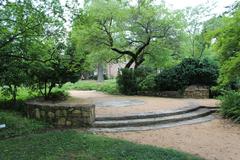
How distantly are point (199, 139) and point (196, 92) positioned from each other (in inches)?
315

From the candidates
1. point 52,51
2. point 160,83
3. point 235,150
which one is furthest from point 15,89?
point 160,83

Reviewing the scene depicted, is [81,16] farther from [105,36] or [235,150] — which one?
[105,36]

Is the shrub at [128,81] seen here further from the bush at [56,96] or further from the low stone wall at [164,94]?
the bush at [56,96]

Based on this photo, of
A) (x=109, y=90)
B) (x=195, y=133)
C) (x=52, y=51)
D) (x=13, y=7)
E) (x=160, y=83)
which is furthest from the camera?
(x=109, y=90)

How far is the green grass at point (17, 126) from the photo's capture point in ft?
20.8

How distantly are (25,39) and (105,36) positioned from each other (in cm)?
900

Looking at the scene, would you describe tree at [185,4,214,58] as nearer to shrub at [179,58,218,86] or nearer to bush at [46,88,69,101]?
shrub at [179,58,218,86]

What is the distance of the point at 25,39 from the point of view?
23.6 ft

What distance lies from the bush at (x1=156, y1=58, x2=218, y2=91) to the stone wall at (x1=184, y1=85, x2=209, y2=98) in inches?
11.8

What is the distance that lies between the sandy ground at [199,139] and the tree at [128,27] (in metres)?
8.32

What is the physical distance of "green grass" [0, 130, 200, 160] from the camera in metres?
4.68

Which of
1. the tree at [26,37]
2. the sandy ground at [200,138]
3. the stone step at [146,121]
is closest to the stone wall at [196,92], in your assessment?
the stone step at [146,121]

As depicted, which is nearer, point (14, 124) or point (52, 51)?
point (14, 124)

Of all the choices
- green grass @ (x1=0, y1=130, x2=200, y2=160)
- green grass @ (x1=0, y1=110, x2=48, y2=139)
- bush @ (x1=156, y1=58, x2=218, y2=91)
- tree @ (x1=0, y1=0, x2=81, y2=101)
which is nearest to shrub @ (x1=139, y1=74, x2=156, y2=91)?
bush @ (x1=156, y1=58, x2=218, y2=91)
